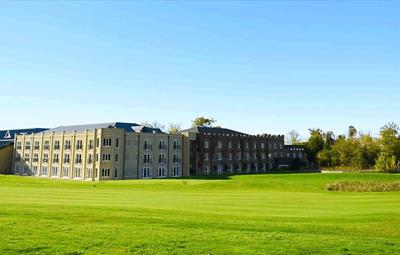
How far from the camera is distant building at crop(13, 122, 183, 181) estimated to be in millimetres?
85125

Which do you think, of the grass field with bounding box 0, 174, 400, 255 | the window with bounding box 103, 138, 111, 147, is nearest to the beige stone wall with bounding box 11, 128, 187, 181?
the window with bounding box 103, 138, 111, 147

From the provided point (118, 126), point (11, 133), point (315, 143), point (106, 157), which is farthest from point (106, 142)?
point (315, 143)

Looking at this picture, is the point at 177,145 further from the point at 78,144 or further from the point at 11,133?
the point at 11,133

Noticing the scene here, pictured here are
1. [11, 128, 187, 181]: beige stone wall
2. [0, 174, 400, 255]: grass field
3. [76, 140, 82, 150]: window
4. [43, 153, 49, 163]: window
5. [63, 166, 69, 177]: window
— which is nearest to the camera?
[0, 174, 400, 255]: grass field

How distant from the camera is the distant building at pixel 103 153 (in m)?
85.1

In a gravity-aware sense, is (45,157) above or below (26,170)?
above

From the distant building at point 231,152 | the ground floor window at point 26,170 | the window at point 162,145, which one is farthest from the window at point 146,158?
the ground floor window at point 26,170

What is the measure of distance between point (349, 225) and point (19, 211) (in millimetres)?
15266

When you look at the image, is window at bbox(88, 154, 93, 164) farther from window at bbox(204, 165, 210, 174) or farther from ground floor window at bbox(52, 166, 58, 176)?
window at bbox(204, 165, 210, 174)

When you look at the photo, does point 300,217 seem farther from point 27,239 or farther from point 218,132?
point 218,132

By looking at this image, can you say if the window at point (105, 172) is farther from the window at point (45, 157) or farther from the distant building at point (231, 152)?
the window at point (45, 157)

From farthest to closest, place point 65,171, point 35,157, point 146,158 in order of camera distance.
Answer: point 35,157 < point 65,171 < point 146,158

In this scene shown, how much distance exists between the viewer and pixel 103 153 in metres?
84.6

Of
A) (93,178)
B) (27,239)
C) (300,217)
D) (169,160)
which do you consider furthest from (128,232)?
(169,160)
